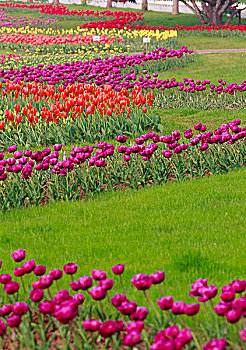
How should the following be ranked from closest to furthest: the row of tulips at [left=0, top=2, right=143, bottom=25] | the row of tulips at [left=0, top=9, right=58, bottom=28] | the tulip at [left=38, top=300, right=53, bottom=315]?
the tulip at [left=38, top=300, right=53, bottom=315]
the row of tulips at [left=0, top=2, right=143, bottom=25]
the row of tulips at [left=0, top=9, right=58, bottom=28]

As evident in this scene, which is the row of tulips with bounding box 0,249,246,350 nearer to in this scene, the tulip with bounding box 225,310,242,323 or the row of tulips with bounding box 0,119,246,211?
the tulip with bounding box 225,310,242,323

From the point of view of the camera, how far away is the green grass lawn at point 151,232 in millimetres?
5051

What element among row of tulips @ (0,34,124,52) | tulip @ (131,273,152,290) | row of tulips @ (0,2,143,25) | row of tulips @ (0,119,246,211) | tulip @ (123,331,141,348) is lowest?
row of tulips @ (0,119,246,211)

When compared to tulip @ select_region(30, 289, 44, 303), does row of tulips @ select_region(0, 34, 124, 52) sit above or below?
above

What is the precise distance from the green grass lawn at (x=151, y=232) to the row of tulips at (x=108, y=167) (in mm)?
355

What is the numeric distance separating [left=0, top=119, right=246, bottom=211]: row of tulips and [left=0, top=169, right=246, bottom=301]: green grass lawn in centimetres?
35

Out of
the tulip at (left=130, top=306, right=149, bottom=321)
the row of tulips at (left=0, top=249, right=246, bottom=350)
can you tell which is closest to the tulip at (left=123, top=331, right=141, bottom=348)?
the row of tulips at (left=0, top=249, right=246, bottom=350)

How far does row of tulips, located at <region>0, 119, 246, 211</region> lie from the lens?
735 centimetres

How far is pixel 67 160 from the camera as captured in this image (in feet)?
24.0

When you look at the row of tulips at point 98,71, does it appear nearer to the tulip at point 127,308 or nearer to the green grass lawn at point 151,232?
the green grass lawn at point 151,232

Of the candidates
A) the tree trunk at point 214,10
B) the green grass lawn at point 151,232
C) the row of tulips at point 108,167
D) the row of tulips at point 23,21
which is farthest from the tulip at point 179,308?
the row of tulips at point 23,21

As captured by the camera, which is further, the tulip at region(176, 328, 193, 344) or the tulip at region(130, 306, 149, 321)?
the tulip at region(130, 306, 149, 321)

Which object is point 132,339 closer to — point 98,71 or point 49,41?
point 98,71

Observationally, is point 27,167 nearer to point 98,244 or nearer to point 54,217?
point 54,217
